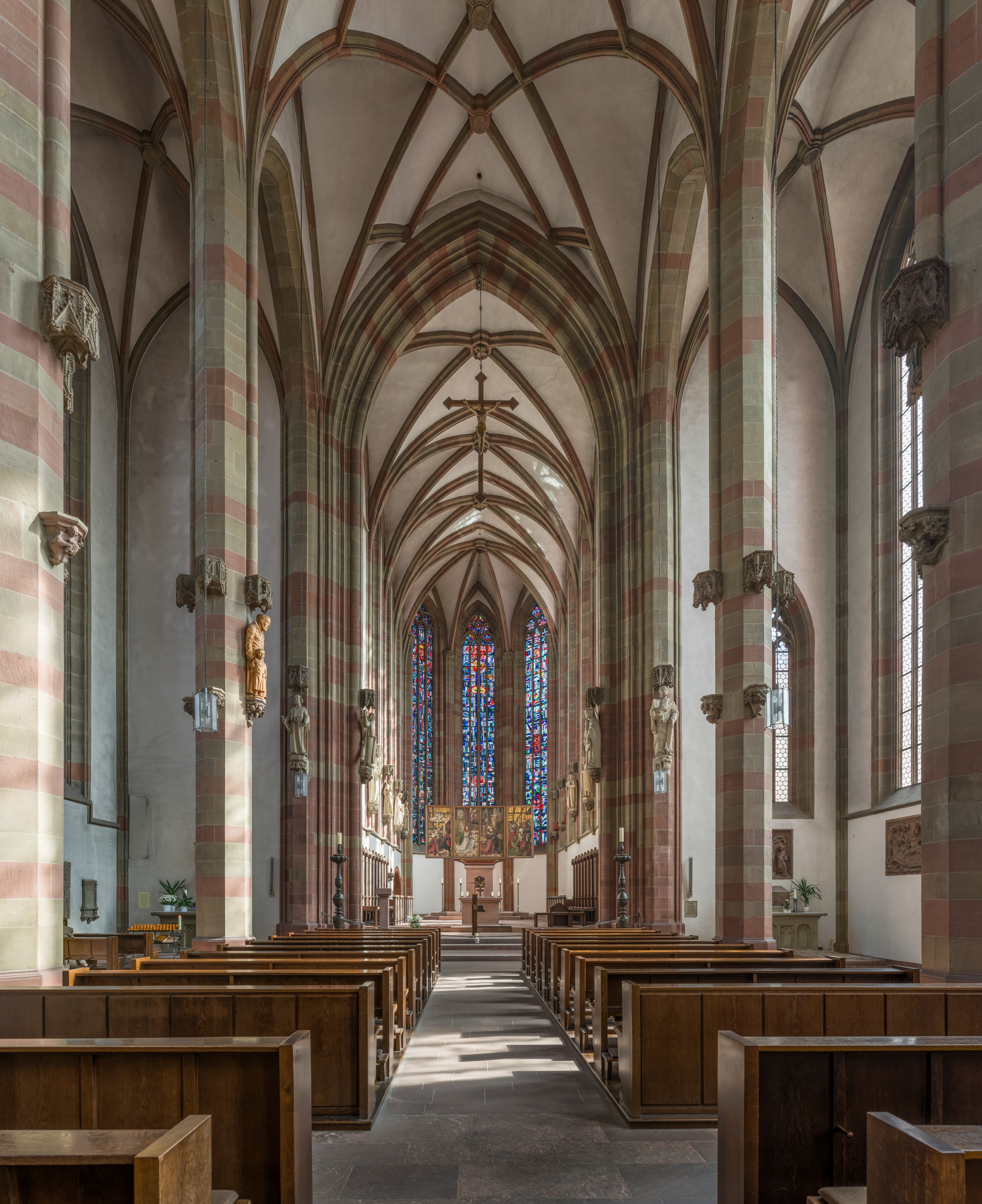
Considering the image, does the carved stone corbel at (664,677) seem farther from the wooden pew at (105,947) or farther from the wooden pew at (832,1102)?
the wooden pew at (832,1102)

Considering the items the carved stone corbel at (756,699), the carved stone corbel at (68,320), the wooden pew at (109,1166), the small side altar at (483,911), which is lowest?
the small side altar at (483,911)

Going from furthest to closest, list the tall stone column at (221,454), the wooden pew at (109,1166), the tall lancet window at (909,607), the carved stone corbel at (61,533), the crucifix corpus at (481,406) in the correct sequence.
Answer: the crucifix corpus at (481,406) → the tall lancet window at (909,607) → the tall stone column at (221,454) → the carved stone corbel at (61,533) → the wooden pew at (109,1166)

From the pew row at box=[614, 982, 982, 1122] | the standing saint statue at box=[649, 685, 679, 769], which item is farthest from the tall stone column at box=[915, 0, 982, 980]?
the standing saint statue at box=[649, 685, 679, 769]

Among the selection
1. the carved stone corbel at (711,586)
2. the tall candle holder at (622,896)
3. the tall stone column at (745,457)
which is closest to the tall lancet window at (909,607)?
the tall candle holder at (622,896)

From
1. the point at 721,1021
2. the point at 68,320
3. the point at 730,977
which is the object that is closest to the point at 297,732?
the point at 730,977

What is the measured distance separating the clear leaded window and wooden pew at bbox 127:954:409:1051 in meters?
13.1

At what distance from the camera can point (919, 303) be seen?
7871 millimetres

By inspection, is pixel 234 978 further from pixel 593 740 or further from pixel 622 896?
pixel 593 740

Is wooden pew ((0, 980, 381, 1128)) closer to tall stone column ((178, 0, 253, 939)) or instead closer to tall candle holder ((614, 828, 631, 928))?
tall stone column ((178, 0, 253, 939))

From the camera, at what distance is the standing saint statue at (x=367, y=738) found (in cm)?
2430

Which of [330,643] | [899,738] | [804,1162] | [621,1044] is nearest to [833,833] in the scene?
[899,738]

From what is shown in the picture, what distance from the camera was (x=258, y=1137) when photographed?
4715mm

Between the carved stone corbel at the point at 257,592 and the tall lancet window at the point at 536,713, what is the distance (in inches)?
1314

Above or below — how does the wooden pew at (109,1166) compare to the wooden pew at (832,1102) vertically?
above
